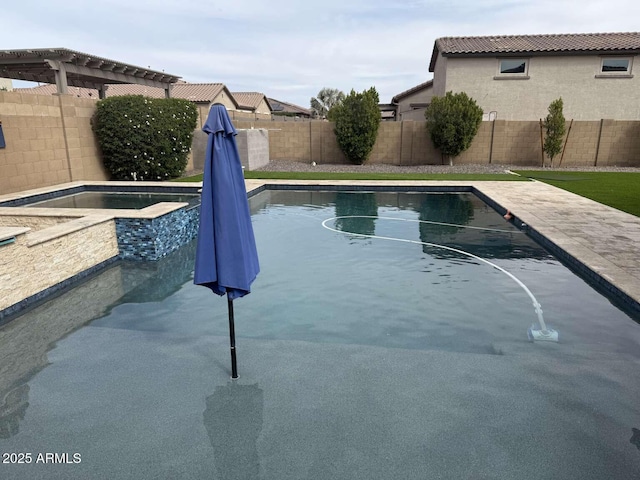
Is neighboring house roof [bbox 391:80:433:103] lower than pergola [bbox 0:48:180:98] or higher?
higher

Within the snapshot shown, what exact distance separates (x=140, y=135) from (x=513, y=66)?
65.5 ft

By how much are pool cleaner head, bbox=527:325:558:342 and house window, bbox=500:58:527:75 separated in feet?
74.9

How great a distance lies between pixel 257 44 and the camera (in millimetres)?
24281

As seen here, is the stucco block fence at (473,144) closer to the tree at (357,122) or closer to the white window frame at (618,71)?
the tree at (357,122)

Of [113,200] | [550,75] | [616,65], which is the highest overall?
[616,65]

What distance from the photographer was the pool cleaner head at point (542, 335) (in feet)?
17.0

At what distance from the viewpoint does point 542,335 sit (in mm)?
5234

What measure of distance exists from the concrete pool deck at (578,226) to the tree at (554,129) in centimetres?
626

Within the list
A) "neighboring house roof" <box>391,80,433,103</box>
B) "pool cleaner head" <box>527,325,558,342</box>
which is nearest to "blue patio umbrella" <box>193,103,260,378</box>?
"pool cleaner head" <box>527,325,558,342</box>

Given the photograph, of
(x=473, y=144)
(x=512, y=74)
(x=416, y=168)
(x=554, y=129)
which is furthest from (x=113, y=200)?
(x=512, y=74)

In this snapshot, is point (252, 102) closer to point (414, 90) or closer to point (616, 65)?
point (414, 90)

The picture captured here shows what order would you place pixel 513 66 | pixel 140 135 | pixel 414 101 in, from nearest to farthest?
1. pixel 140 135
2. pixel 513 66
3. pixel 414 101

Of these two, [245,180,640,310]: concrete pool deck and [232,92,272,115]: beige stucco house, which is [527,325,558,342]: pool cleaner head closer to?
[245,180,640,310]: concrete pool deck

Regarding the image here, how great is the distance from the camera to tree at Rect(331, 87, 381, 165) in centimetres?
2120
